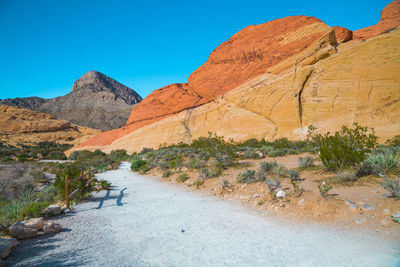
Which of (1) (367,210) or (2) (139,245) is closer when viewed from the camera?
(2) (139,245)

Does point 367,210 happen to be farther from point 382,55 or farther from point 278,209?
point 382,55

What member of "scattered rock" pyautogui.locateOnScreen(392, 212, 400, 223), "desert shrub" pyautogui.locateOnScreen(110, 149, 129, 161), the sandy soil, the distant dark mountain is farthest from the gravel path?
the distant dark mountain

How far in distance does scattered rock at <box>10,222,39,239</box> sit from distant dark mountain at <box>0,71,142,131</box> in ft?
272

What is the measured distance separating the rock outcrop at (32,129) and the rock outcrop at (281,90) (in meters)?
27.3

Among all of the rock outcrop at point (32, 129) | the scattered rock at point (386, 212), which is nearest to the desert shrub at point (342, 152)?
the scattered rock at point (386, 212)

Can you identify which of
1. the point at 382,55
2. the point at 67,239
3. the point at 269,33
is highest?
the point at 269,33

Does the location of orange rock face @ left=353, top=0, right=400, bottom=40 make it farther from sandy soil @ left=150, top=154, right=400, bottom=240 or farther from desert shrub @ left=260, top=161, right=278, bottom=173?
sandy soil @ left=150, top=154, right=400, bottom=240

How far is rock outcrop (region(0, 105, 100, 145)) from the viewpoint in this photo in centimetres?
5346

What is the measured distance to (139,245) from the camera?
13.0ft

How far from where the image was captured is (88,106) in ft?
327

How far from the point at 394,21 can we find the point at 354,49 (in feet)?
28.0

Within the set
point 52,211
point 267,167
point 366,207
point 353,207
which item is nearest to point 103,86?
point 267,167

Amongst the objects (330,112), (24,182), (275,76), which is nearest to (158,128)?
(275,76)

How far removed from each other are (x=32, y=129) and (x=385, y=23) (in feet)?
257
